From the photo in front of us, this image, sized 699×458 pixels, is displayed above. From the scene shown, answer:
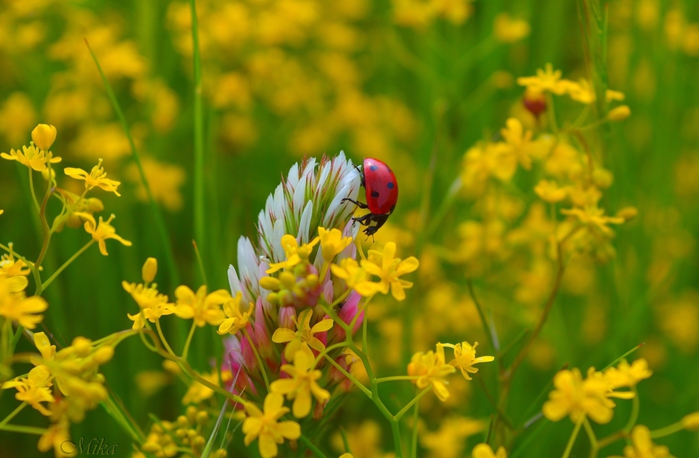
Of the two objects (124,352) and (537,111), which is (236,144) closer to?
(124,352)

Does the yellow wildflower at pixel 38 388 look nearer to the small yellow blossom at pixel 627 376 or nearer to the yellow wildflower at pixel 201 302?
the yellow wildflower at pixel 201 302

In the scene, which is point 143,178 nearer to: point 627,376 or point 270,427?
point 270,427

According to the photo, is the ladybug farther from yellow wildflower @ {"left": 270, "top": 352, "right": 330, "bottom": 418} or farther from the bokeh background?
yellow wildflower @ {"left": 270, "top": 352, "right": 330, "bottom": 418}

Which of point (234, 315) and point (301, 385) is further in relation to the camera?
point (234, 315)

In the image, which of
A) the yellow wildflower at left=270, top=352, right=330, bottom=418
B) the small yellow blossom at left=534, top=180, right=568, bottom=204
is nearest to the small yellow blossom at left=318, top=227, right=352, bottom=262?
the yellow wildflower at left=270, top=352, right=330, bottom=418

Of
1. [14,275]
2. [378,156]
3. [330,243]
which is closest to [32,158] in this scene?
[14,275]

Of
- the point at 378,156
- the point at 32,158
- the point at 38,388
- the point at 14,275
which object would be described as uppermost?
the point at 32,158

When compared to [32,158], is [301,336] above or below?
below
